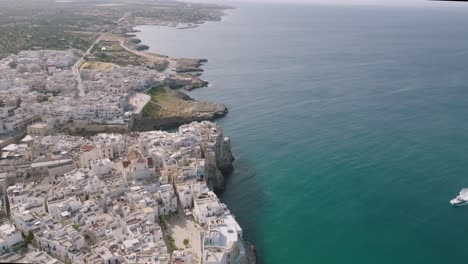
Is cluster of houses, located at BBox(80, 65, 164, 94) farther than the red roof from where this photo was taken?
Yes

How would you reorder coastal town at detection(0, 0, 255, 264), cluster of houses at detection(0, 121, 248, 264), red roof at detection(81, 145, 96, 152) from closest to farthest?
1. cluster of houses at detection(0, 121, 248, 264)
2. coastal town at detection(0, 0, 255, 264)
3. red roof at detection(81, 145, 96, 152)

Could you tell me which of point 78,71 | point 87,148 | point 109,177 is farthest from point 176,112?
point 78,71

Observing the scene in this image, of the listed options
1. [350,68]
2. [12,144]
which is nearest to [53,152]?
[12,144]

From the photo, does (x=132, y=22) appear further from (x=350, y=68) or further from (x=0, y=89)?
(x=0, y=89)

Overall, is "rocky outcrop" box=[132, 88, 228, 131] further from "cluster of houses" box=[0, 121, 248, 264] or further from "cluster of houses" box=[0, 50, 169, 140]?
"cluster of houses" box=[0, 121, 248, 264]

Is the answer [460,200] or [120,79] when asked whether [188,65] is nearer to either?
[120,79]

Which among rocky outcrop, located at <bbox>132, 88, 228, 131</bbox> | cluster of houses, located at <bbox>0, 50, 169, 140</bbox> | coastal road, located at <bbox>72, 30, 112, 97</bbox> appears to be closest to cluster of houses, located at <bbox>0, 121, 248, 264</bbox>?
cluster of houses, located at <bbox>0, 50, 169, 140</bbox>

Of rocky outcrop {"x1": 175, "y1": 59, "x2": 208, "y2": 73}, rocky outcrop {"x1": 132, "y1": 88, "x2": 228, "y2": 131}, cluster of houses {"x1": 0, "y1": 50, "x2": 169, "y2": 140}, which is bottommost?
rocky outcrop {"x1": 132, "y1": 88, "x2": 228, "y2": 131}
